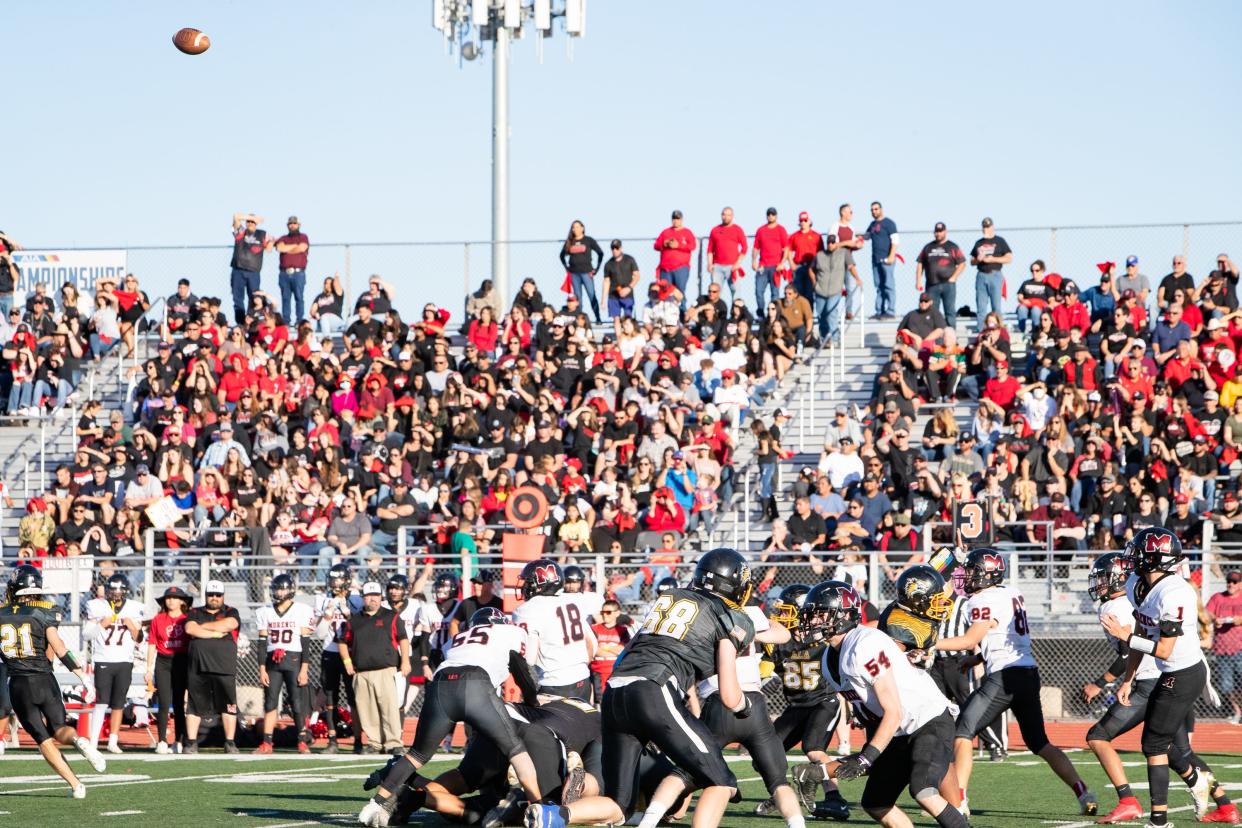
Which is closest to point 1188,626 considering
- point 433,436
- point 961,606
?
point 961,606

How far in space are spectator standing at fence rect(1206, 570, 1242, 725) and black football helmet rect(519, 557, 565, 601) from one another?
8.15m

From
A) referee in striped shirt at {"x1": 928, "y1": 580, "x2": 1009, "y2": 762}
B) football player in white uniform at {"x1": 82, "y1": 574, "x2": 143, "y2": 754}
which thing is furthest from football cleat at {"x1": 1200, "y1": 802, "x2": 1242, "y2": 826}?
football player in white uniform at {"x1": 82, "y1": 574, "x2": 143, "y2": 754}

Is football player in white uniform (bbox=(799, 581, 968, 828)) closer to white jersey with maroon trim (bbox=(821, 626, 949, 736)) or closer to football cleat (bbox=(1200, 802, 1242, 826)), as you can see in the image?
white jersey with maroon trim (bbox=(821, 626, 949, 736))

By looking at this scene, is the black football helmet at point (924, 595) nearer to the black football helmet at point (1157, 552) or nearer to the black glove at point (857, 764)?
the black glove at point (857, 764)

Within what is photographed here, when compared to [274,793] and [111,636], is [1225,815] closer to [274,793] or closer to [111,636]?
[274,793]

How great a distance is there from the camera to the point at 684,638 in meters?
8.75

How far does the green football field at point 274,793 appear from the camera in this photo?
11102 millimetres

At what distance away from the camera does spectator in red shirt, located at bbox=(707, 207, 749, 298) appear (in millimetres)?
24312

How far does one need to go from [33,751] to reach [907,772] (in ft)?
35.7

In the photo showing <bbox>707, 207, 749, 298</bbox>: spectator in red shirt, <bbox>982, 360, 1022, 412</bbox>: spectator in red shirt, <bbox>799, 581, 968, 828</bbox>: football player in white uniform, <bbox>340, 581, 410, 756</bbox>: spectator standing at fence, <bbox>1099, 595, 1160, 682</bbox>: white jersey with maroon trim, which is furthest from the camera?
<bbox>707, 207, 749, 298</bbox>: spectator in red shirt

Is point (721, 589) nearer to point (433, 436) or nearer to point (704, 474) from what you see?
point (704, 474)

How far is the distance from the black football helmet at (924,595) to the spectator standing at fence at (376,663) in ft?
25.3

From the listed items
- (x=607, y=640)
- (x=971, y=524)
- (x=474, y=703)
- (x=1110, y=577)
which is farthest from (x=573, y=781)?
(x=971, y=524)

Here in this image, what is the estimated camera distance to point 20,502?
2392 cm
